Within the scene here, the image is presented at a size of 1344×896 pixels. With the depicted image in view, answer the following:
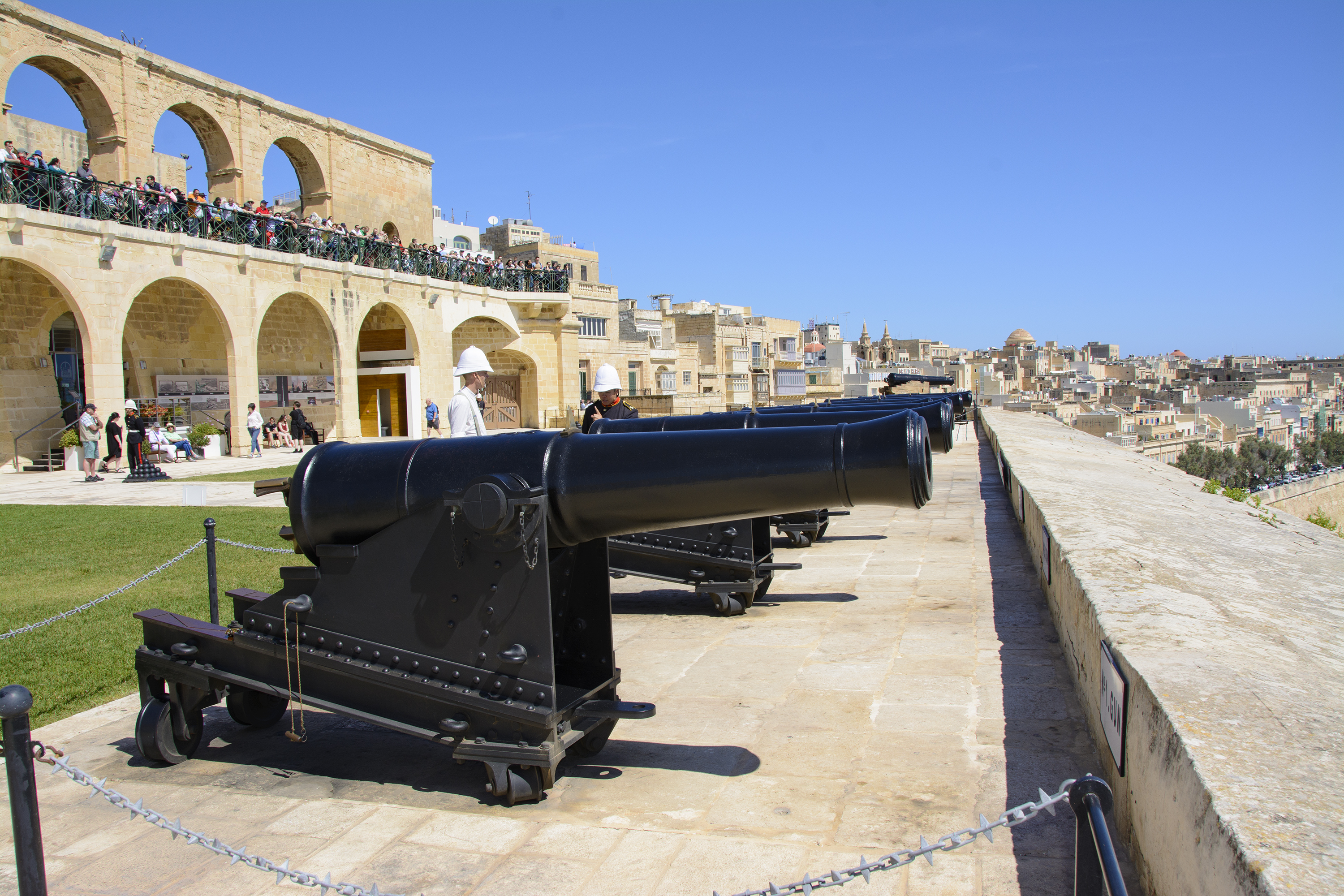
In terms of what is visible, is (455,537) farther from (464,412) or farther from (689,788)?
(464,412)

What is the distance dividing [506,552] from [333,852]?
1.00m

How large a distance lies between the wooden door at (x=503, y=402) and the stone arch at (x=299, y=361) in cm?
563

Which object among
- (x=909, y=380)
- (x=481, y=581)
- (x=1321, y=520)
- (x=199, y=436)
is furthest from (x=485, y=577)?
(x=199, y=436)

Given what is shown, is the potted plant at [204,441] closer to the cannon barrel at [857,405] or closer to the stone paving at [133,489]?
the stone paving at [133,489]

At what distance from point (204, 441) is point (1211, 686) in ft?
71.4

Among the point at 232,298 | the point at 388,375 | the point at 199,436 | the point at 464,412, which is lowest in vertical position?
the point at 199,436

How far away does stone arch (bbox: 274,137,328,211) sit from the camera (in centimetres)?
2731

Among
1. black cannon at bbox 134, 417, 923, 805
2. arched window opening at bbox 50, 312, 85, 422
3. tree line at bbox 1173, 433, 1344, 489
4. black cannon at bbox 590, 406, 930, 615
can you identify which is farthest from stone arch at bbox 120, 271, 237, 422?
tree line at bbox 1173, 433, 1344, 489

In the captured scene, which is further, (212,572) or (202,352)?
(202,352)

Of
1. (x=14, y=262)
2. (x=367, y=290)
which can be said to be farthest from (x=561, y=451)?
(x=367, y=290)

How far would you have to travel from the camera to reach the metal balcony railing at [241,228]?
17016mm

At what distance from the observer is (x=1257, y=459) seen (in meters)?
51.5

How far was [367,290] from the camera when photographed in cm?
2520

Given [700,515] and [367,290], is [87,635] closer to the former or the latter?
[700,515]
